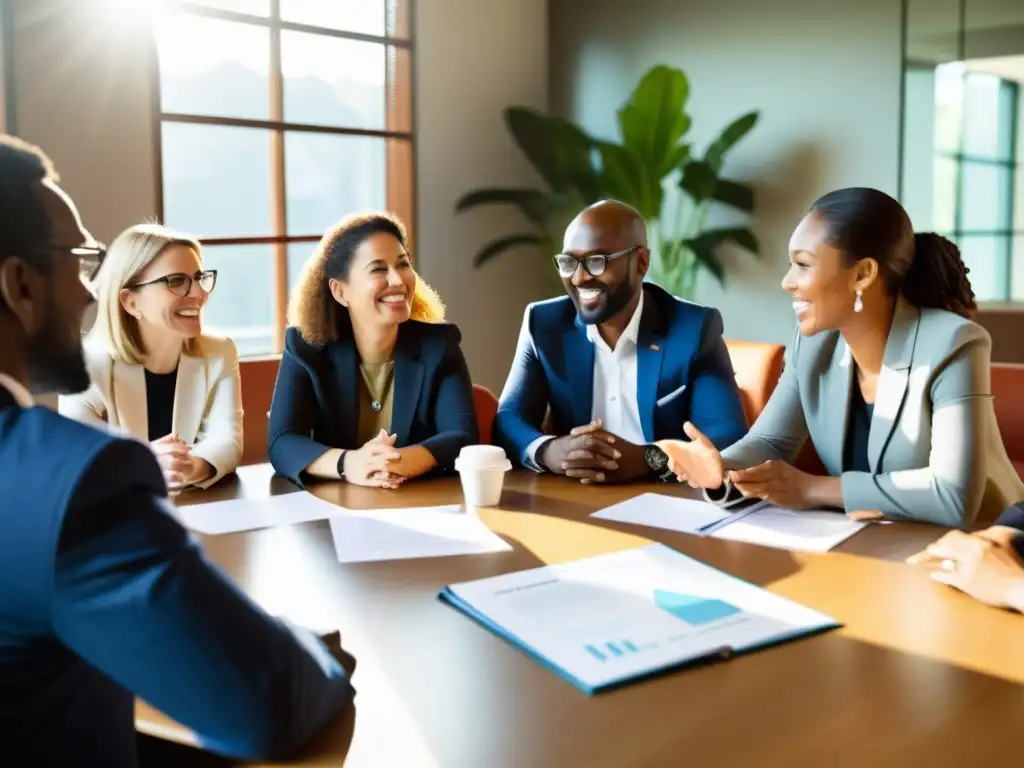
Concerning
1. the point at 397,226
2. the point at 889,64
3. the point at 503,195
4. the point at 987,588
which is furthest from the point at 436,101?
the point at 987,588

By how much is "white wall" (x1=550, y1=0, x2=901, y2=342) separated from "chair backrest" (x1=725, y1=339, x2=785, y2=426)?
2056mm

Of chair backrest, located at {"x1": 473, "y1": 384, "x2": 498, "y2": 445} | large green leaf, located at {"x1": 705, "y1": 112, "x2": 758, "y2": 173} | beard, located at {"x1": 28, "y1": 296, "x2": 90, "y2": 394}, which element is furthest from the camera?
large green leaf, located at {"x1": 705, "y1": 112, "x2": 758, "y2": 173}

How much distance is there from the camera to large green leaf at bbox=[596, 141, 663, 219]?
17.5 ft

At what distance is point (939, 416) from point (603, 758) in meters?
1.31

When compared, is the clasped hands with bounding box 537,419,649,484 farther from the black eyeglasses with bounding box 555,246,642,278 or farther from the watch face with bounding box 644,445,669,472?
the black eyeglasses with bounding box 555,246,642,278

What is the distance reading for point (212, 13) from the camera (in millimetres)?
4770

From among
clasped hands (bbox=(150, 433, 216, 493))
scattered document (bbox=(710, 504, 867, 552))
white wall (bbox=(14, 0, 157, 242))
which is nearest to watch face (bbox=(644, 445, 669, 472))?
scattered document (bbox=(710, 504, 867, 552))

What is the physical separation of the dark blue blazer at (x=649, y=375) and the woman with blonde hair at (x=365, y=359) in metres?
0.19

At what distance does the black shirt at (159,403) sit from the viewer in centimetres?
253

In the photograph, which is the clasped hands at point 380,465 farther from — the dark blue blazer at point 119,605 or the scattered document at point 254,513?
the dark blue blazer at point 119,605

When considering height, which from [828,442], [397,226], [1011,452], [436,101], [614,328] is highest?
[436,101]

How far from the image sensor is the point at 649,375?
2775mm

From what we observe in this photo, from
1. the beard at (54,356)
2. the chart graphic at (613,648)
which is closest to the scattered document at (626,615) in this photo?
the chart graphic at (613,648)

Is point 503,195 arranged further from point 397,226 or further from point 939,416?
point 939,416
